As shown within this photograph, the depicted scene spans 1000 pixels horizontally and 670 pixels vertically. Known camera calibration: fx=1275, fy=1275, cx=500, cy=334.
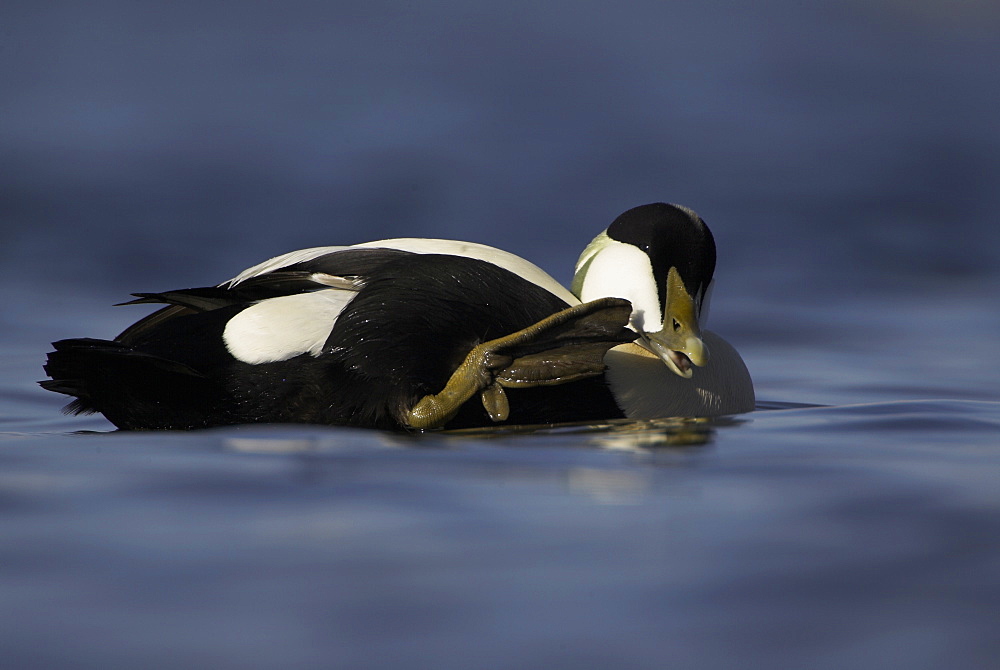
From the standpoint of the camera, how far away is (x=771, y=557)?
1532 mm

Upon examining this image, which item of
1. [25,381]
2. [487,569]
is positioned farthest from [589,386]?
[25,381]

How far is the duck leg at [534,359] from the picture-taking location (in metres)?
2.33

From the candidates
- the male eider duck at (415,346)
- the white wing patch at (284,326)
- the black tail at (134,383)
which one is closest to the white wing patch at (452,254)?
the male eider duck at (415,346)

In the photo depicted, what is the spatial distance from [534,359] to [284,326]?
1.53 feet

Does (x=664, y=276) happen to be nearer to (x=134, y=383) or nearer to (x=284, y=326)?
(x=284, y=326)

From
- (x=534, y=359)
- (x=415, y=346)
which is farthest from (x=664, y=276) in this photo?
(x=415, y=346)

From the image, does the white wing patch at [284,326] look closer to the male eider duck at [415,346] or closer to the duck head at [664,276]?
the male eider duck at [415,346]

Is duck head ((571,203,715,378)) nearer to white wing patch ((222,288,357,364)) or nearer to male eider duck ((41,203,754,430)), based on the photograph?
male eider duck ((41,203,754,430))

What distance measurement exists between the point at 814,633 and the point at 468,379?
1116 millimetres

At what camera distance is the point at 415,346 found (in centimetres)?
233

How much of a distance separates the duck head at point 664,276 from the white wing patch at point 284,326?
1.85ft

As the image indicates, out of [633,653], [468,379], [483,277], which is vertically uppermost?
[483,277]

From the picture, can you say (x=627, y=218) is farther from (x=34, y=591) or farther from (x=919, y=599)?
(x=34, y=591)

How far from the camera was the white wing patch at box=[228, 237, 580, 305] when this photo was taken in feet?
8.21
